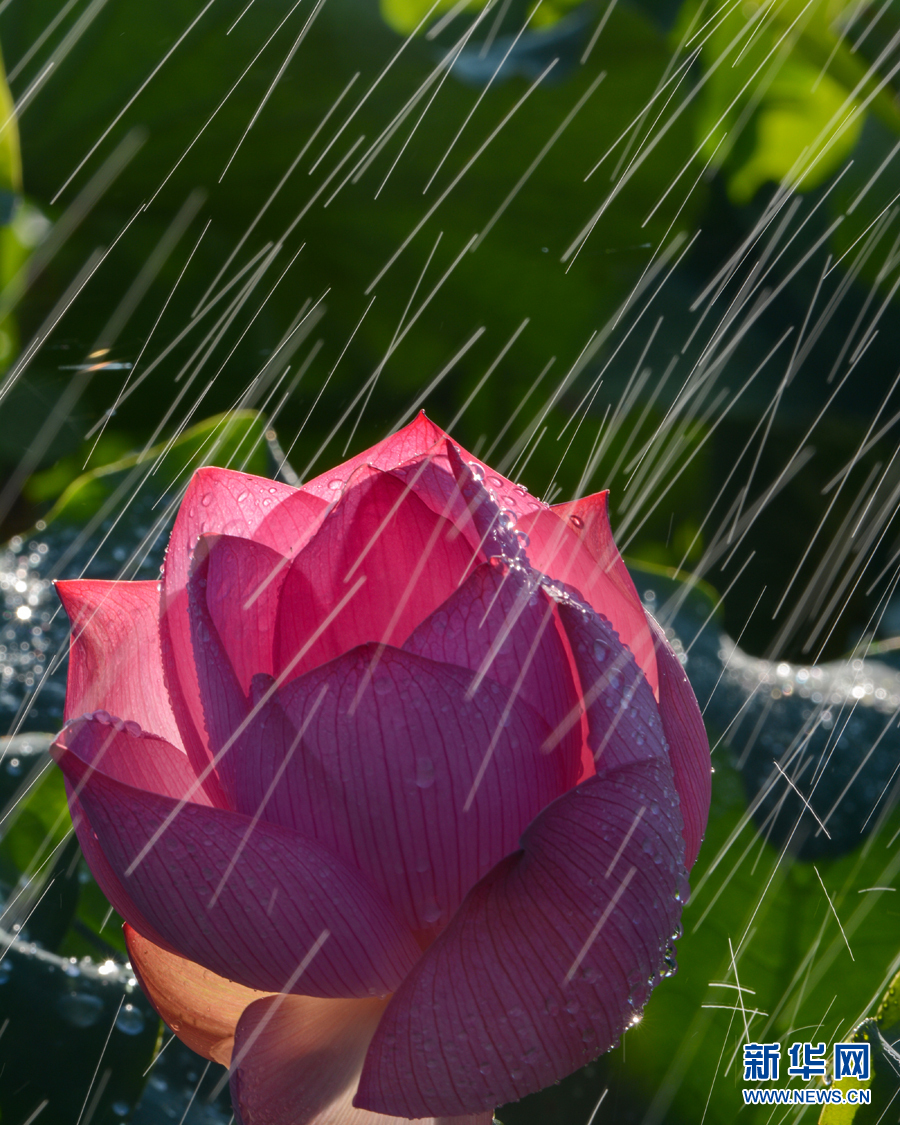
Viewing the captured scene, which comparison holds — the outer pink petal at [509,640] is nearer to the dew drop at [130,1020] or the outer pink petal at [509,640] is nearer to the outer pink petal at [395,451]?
the outer pink petal at [395,451]

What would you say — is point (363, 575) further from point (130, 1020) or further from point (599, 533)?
point (130, 1020)

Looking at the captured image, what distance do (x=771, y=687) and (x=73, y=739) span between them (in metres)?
0.37

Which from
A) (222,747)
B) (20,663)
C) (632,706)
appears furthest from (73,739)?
(20,663)

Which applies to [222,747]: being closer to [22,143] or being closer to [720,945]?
[720,945]

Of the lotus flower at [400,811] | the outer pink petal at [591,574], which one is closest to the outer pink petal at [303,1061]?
the lotus flower at [400,811]

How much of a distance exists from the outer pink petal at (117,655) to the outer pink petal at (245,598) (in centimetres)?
Result: 4

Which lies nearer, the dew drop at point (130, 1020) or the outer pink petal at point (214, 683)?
the outer pink petal at point (214, 683)

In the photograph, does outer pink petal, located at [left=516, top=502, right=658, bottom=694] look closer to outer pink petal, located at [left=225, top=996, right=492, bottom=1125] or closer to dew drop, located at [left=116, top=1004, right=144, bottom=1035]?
outer pink petal, located at [left=225, top=996, right=492, bottom=1125]

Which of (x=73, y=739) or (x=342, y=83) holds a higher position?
(x=342, y=83)

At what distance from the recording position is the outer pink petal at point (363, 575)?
26 centimetres

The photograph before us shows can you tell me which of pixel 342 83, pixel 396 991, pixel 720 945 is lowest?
pixel 720 945

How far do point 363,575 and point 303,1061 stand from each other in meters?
0.13

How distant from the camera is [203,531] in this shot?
1.00 feet

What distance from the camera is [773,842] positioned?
0.45 meters
